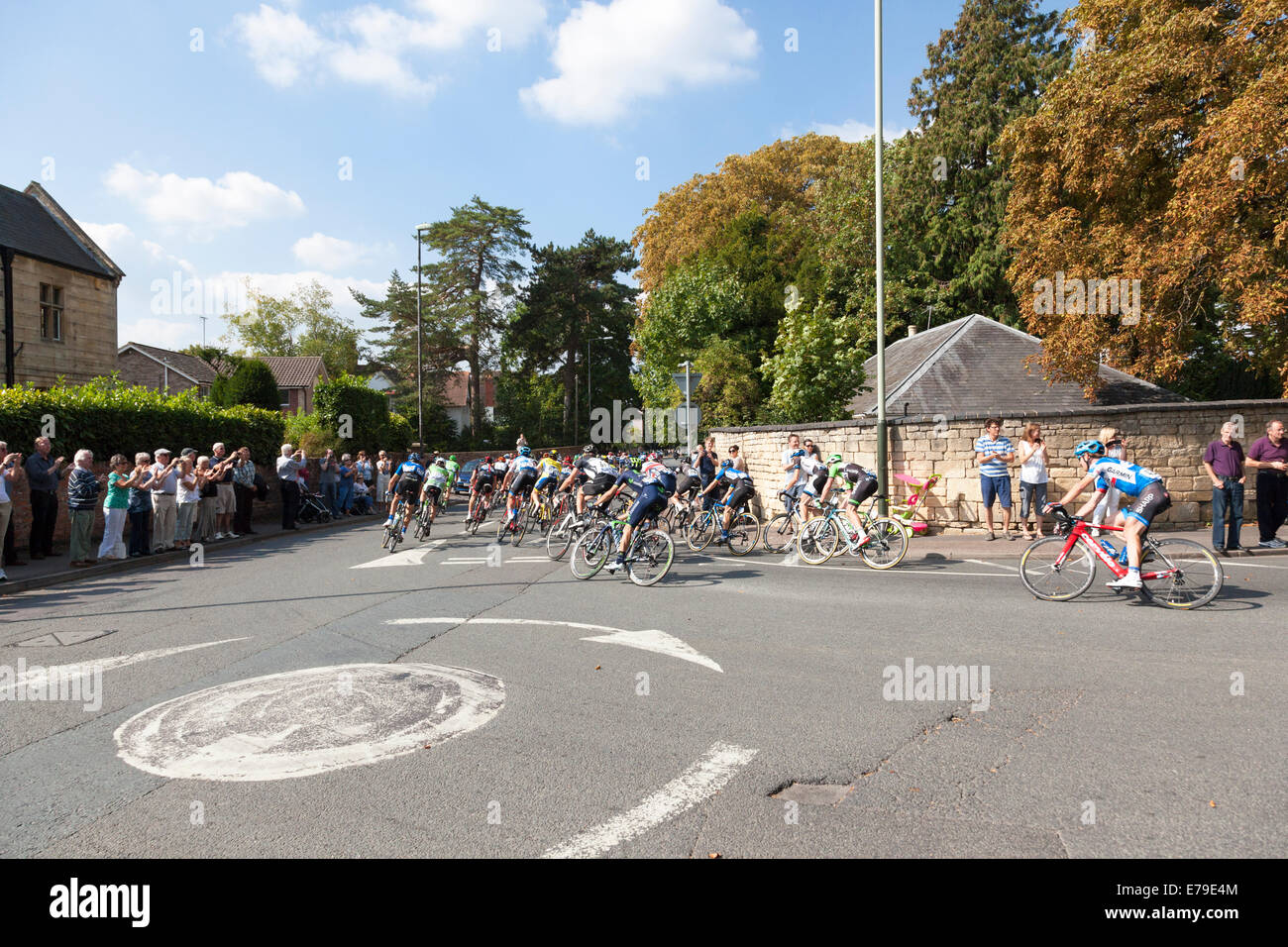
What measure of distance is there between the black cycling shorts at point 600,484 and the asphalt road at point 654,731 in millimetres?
3368

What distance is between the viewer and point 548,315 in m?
50.4

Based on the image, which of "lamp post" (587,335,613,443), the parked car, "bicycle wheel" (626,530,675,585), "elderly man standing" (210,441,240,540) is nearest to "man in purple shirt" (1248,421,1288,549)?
"bicycle wheel" (626,530,675,585)

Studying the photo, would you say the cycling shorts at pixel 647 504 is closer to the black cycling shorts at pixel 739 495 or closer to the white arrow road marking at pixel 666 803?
the black cycling shorts at pixel 739 495

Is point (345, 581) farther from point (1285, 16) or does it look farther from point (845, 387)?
point (1285, 16)

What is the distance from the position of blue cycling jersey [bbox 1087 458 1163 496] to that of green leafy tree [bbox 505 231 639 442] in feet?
143

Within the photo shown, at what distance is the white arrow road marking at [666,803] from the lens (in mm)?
3305

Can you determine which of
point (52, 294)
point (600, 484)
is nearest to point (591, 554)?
point (600, 484)

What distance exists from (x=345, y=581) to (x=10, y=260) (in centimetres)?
2314

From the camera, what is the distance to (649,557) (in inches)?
404

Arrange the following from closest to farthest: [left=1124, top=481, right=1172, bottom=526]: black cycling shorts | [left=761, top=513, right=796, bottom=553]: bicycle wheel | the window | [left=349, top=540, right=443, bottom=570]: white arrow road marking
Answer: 1. [left=1124, top=481, right=1172, bottom=526]: black cycling shorts
2. [left=349, top=540, right=443, bottom=570]: white arrow road marking
3. [left=761, top=513, right=796, bottom=553]: bicycle wheel
4. the window

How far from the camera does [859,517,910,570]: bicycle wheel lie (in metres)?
11.1

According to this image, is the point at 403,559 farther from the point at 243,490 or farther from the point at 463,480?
the point at 463,480

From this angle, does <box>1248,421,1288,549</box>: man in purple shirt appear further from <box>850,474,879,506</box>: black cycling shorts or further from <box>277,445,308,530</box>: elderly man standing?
<box>277,445,308,530</box>: elderly man standing

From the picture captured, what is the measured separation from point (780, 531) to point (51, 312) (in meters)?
27.3
